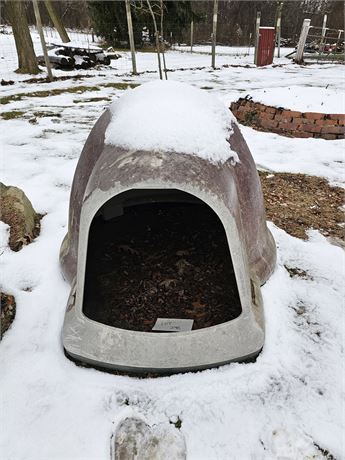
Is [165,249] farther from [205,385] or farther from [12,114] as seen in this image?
[12,114]

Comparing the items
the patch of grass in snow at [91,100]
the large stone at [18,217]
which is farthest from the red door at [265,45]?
the large stone at [18,217]

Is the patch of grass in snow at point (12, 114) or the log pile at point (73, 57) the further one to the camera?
the log pile at point (73, 57)

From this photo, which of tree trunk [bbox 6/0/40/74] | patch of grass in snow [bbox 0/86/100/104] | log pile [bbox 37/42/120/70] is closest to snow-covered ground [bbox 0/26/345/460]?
patch of grass in snow [bbox 0/86/100/104]

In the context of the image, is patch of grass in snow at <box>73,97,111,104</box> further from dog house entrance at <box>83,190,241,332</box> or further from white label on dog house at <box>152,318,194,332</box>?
white label on dog house at <box>152,318,194,332</box>

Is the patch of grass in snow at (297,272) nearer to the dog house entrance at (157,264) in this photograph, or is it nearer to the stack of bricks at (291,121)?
the dog house entrance at (157,264)

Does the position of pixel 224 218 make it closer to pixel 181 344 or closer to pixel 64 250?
pixel 181 344

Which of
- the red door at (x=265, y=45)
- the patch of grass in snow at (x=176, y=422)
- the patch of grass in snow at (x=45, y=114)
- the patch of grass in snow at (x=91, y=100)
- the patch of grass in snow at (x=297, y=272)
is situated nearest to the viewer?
the patch of grass in snow at (x=176, y=422)

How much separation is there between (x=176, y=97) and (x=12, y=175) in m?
2.57

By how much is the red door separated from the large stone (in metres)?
12.2

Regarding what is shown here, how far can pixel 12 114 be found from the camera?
5840mm

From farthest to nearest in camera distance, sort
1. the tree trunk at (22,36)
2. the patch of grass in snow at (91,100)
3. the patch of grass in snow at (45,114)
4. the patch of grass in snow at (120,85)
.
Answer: the tree trunk at (22,36)
the patch of grass in snow at (120,85)
the patch of grass in snow at (91,100)
the patch of grass in snow at (45,114)

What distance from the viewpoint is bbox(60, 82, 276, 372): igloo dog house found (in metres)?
1.47

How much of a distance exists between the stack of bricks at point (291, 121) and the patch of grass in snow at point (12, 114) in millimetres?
3652

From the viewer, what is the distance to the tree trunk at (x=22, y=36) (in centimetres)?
852
